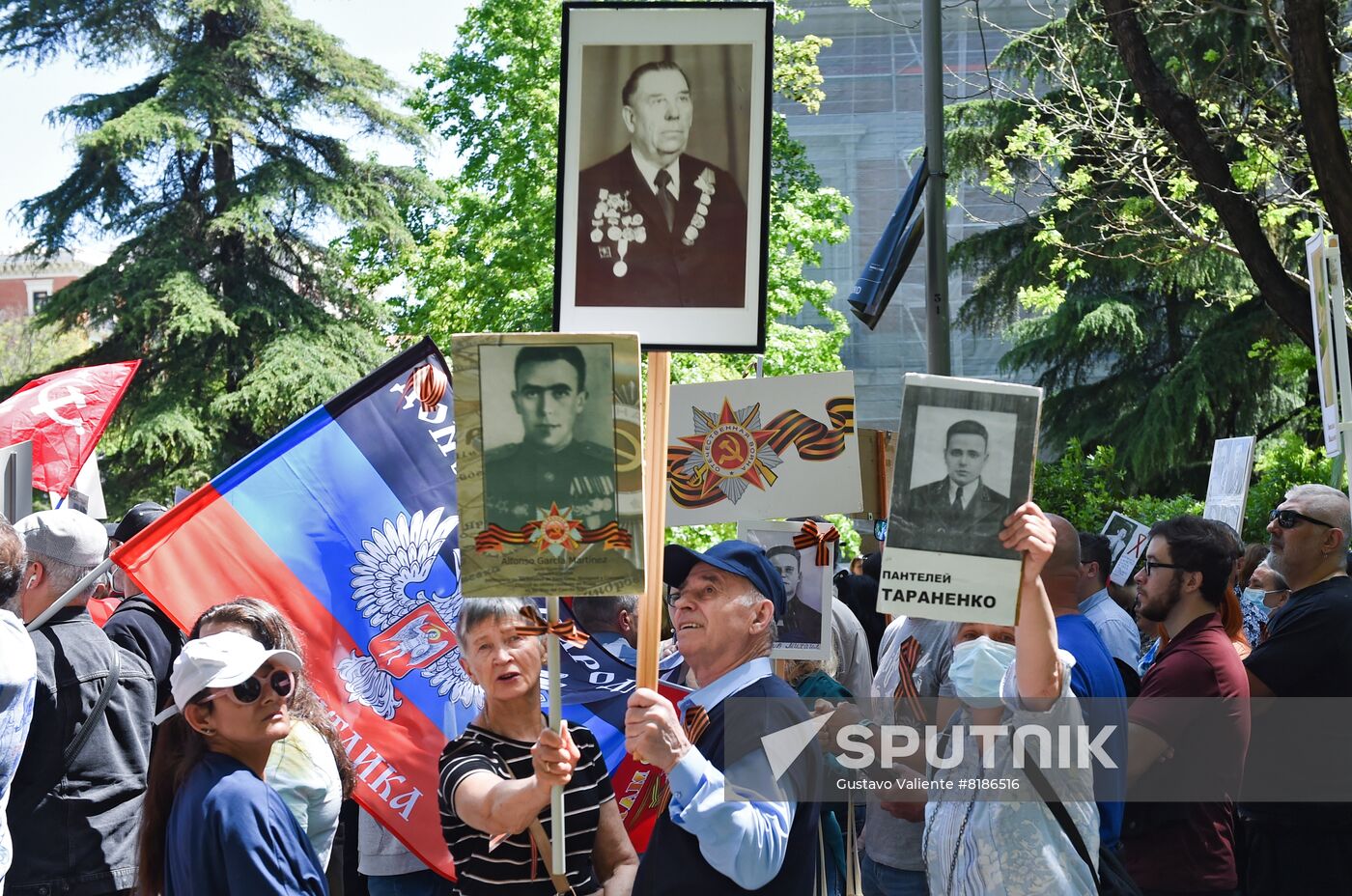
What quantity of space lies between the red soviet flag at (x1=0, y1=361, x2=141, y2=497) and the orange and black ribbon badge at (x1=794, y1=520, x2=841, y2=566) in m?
3.75

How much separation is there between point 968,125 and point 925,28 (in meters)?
11.8

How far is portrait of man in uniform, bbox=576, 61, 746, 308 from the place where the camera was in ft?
11.7

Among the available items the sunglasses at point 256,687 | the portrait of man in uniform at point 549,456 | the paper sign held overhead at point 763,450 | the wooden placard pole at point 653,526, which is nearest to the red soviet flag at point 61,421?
the paper sign held overhead at point 763,450

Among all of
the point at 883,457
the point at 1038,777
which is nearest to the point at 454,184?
the point at 883,457

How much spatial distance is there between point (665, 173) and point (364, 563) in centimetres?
177

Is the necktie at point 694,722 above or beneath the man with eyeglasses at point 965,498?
beneath

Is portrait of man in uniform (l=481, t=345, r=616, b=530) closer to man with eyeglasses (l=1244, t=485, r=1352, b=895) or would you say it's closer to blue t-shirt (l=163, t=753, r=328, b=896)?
blue t-shirt (l=163, t=753, r=328, b=896)

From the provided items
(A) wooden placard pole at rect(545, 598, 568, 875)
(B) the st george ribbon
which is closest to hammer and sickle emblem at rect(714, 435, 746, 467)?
(B) the st george ribbon

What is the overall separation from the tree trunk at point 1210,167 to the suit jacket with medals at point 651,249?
522 centimetres

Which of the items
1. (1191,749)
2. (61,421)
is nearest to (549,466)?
(1191,749)

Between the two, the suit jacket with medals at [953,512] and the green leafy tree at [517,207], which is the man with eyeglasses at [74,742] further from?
the green leafy tree at [517,207]

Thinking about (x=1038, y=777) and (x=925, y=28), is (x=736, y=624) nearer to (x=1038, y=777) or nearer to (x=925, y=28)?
(x=1038, y=777)

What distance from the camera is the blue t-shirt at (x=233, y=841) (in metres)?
2.89

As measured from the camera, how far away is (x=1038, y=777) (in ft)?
11.0
